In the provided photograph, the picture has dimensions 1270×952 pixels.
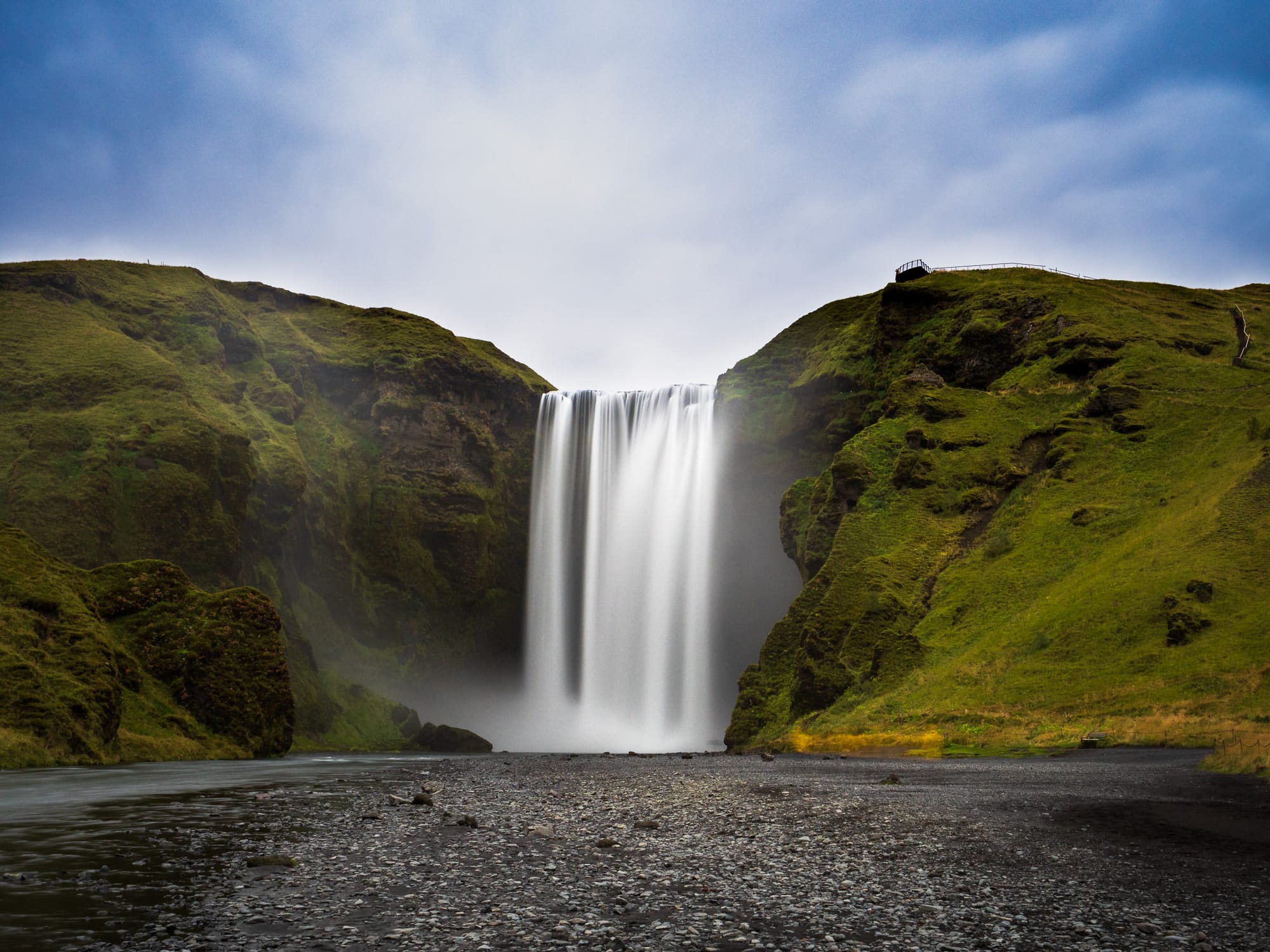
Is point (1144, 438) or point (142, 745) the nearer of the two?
point (142, 745)

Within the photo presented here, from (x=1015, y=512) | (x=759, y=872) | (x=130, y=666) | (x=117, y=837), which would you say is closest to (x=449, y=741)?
(x=130, y=666)

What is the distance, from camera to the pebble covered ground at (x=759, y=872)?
805cm

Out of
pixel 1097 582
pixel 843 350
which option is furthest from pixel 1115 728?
pixel 843 350

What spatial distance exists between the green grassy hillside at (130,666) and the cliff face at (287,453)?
14.5 meters

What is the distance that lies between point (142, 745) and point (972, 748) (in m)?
35.1

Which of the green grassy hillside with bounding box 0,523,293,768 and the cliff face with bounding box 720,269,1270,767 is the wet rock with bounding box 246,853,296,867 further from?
the cliff face with bounding box 720,269,1270,767

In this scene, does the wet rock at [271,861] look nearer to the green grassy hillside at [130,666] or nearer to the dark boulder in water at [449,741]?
the green grassy hillside at [130,666]

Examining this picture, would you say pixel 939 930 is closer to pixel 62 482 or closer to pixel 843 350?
pixel 62 482

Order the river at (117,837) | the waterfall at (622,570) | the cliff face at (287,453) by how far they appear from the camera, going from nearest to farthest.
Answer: the river at (117,837)
the cliff face at (287,453)
the waterfall at (622,570)

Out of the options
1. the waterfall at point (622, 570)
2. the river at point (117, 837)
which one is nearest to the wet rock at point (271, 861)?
the river at point (117, 837)

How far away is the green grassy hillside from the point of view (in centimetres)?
3116

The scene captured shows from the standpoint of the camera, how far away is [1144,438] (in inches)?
2210

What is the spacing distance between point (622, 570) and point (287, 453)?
3199 centimetres

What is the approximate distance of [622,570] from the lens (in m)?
80.3
